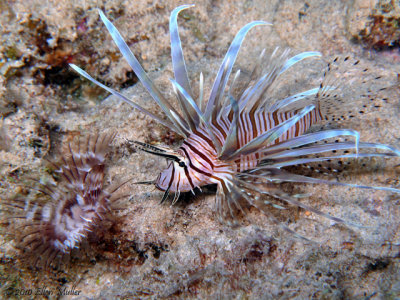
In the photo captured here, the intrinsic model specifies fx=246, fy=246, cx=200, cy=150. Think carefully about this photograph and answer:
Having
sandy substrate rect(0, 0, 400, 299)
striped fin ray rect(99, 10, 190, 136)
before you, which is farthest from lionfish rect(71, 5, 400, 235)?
sandy substrate rect(0, 0, 400, 299)

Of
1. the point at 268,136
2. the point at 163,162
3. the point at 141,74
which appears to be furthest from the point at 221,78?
Result: the point at 163,162

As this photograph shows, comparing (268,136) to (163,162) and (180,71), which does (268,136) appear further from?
(163,162)

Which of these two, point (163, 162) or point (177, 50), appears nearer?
point (177, 50)

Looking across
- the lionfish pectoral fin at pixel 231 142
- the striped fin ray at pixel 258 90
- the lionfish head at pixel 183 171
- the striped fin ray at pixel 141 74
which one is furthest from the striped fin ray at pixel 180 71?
the striped fin ray at pixel 258 90

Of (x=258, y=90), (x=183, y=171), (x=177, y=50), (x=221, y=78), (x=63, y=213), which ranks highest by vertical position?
(x=177, y=50)

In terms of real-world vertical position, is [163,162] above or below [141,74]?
below

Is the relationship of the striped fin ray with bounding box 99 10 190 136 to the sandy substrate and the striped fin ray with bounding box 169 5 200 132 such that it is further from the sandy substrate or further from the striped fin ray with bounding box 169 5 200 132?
the sandy substrate

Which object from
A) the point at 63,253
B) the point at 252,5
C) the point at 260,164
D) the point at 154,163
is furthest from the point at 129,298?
the point at 252,5
